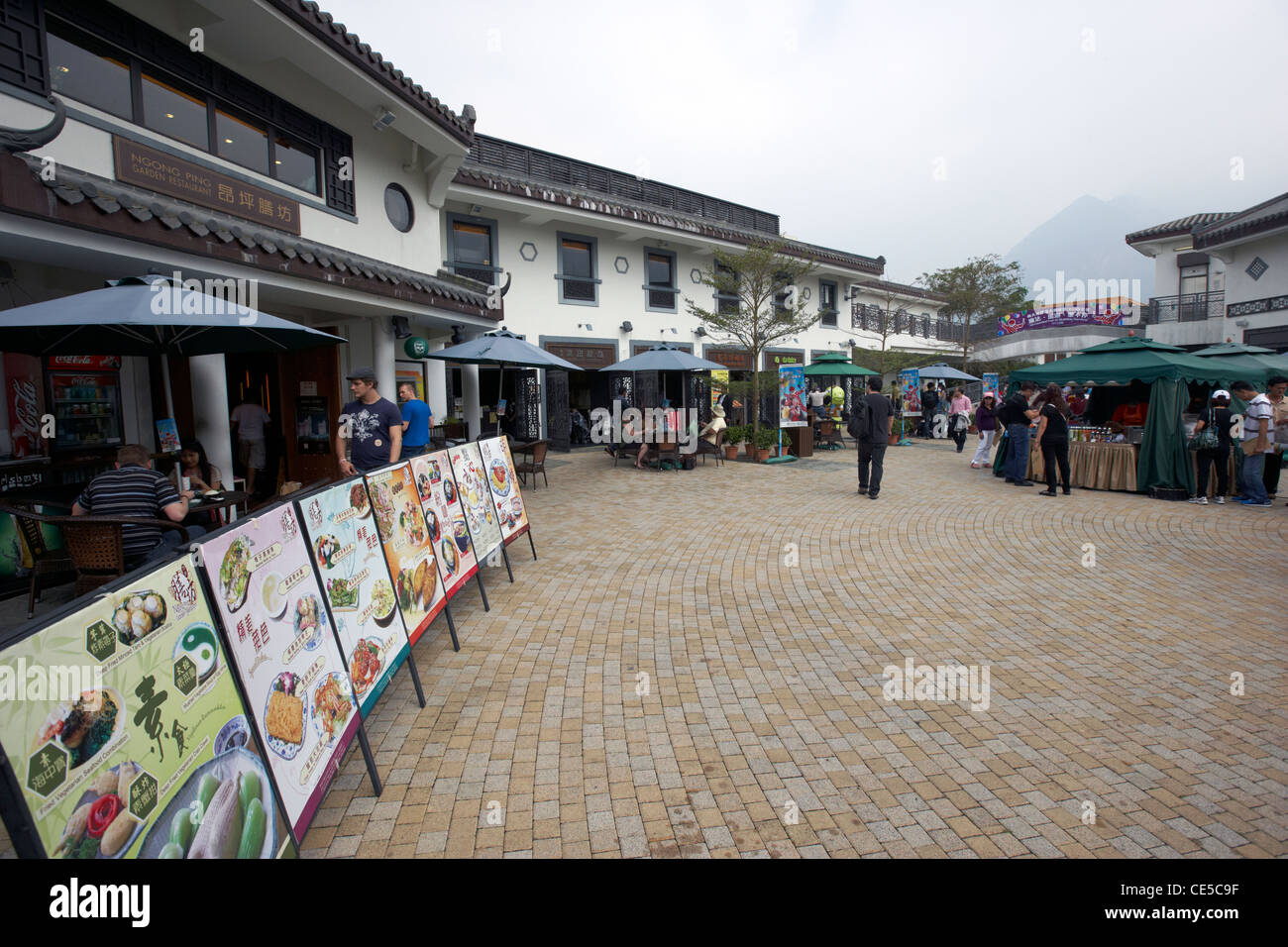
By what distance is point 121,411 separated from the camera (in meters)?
7.30

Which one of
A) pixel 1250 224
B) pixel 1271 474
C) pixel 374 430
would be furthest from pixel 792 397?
pixel 1250 224

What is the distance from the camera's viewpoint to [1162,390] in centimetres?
1044

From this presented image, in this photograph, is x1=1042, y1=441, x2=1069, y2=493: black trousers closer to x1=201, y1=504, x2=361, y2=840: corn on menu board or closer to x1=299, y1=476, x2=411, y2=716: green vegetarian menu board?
x1=299, y1=476, x2=411, y2=716: green vegetarian menu board

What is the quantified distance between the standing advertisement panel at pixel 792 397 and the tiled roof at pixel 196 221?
968 centimetres

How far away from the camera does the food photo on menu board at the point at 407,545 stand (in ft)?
12.6

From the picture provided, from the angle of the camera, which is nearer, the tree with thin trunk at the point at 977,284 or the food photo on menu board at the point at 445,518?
the food photo on menu board at the point at 445,518

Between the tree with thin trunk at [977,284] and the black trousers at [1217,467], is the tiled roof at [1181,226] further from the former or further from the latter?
the black trousers at [1217,467]

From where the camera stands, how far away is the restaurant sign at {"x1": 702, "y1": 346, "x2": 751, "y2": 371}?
21.9 m

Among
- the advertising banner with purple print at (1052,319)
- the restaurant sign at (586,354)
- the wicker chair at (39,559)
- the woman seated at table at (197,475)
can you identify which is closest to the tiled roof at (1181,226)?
the advertising banner with purple print at (1052,319)

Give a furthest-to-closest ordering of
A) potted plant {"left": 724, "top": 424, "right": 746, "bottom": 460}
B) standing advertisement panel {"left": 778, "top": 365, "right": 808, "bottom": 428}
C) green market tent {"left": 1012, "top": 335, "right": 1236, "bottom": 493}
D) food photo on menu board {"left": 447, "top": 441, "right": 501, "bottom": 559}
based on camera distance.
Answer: standing advertisement panel {"left": 778, "top": 365, "right": 808, "bottom": 428}, potted plant {"left": 724, "top": 424, "right": 746, "bottom": 460}, green market tent {"left": 1012, "top": 335, "right": 1236, "bottom": 493}, food photo on menu board {"left": 447, "top": 441, "right": 501, "bottom": 559}

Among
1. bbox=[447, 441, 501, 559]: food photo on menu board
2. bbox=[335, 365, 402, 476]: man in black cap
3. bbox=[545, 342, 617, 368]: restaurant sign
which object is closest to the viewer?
bbox=[447, 441, 501, 559]: food photo on menu board

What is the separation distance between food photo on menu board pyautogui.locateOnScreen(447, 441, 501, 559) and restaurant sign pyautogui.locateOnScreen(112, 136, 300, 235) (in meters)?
4.58

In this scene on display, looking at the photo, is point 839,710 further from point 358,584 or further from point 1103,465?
point 1103,465

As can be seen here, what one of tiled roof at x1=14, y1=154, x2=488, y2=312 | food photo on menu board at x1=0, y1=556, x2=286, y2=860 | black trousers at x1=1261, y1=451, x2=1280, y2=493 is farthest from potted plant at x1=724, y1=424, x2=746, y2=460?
food photo on menu board at x1=0, y1=556, x2=286, y2=860
